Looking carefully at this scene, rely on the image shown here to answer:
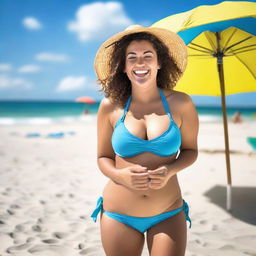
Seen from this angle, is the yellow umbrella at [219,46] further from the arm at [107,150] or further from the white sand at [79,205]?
the arm at [107,150]

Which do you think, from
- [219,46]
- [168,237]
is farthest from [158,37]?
[219,46]

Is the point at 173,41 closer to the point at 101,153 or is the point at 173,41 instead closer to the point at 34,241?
the point at 101,153

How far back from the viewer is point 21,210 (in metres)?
4.02

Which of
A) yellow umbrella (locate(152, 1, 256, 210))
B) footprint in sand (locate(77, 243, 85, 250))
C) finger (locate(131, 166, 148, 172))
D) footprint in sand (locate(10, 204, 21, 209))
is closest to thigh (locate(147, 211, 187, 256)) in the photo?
finger (locate(131, 166, 148, 172))

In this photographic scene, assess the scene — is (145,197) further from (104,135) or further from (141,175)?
(104,135)

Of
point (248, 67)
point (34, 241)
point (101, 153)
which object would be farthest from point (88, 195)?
point (248, 67)

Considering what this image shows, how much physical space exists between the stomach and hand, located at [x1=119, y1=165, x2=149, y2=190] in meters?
0.12

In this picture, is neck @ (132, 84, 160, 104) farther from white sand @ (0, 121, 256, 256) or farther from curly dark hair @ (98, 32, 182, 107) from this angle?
white sand @ (0, 121, 256, 256)

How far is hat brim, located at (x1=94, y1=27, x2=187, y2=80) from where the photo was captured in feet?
6.53

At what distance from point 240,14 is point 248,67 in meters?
1.47

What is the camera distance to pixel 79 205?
435 centimetres

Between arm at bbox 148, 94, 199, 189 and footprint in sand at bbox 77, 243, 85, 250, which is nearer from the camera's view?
arm at bbox 148, 94, 199, 189

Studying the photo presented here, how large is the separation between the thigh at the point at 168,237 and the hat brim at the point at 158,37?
4.38 feet

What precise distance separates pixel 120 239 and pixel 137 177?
46 cm
